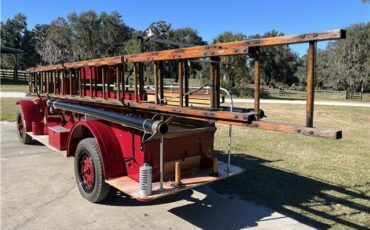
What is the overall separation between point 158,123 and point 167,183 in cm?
91

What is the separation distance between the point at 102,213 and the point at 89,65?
2093 millimetres

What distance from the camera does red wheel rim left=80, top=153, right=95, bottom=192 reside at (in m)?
5.00

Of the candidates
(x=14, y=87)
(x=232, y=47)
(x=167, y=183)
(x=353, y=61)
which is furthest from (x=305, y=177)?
(x=353, y=61)

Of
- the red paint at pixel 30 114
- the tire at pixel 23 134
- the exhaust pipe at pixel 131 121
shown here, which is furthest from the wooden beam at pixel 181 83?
the tire at pixel 23 134

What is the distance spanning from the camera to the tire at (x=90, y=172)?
476 cm

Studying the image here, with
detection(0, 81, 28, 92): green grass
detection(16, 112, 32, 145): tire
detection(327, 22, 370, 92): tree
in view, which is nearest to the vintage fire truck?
detection(16, 112, 32, 145): tire

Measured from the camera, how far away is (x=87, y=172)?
17.0ft

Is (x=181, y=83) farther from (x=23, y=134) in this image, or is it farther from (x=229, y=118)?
(x=23, y=134)

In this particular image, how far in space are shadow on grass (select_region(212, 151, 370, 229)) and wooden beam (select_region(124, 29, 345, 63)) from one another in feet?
8.30

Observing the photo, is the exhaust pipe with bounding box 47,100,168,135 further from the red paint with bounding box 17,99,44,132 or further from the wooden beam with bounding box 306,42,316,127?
the red paint with bounding box 17,99,44,132

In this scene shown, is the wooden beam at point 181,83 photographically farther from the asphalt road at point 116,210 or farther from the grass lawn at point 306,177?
the grass lawn at point 306,177

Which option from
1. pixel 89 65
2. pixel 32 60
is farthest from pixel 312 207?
pixel 32 60

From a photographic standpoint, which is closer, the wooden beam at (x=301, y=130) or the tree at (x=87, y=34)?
the wooden beam at (x=301, y=130)

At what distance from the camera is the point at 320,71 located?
67000 mm
